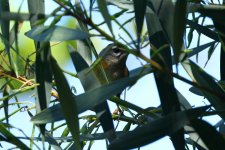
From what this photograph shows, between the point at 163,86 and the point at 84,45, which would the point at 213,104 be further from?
the point at 84,45

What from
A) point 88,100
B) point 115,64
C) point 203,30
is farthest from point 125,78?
point 115,64

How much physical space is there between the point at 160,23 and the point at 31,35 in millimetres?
235

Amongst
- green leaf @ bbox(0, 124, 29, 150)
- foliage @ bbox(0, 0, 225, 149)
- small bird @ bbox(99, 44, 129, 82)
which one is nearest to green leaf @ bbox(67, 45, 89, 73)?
foliage @ bbox(0, 0, 225, 149)

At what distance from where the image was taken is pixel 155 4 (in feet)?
3.40

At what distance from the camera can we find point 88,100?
0.94 meters

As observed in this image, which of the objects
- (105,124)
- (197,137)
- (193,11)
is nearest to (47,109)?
(105,124)

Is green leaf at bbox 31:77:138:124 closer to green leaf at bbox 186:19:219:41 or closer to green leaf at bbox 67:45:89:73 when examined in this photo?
green leaf at bbox 67:45:89:73

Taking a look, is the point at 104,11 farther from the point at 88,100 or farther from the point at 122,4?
the point at 122,4

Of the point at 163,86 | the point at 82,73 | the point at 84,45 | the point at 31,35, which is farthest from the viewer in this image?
the point at 84,45

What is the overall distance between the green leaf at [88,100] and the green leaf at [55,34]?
0.40 ft

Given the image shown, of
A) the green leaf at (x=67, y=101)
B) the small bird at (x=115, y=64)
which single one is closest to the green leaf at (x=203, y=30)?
the green leaf at (x=67, y=101)

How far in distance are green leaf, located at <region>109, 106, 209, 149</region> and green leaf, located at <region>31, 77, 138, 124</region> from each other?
3.0 inches

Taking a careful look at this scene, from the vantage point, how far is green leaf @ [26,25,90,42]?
0.84 m

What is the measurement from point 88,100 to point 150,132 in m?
0.12
